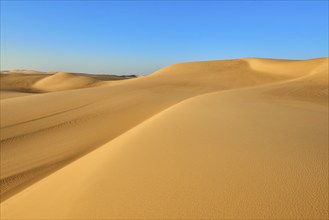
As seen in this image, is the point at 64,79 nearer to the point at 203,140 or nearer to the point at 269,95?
the point at 269,95

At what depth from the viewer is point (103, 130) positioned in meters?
6.90

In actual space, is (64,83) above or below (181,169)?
above

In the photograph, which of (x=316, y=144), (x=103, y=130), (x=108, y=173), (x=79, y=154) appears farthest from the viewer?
(x=103, y=130)

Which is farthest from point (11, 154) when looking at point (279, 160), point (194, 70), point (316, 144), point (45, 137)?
point (194, 70)

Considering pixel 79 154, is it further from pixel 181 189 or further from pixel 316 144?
pixel 316 144

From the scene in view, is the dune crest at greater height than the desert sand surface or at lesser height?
greater

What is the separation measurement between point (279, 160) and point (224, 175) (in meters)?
0.68

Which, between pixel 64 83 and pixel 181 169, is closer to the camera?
pixel 181 169

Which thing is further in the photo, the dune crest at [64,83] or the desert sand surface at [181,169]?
the dune crest at [64,83]

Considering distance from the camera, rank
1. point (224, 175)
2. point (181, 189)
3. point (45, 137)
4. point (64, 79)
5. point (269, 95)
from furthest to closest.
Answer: point (64, 79), point (269, 95), point (45, 137), point (224, 175), point (181, 189)

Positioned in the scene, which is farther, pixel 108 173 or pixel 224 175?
pixel 108 173

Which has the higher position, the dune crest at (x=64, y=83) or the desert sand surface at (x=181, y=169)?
the dune crest at (x=64, y=83)

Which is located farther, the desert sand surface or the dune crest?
the dune crest

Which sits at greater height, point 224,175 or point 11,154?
point 224,175
